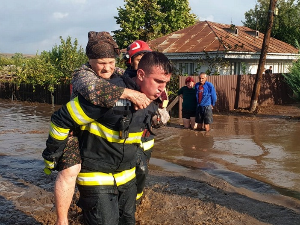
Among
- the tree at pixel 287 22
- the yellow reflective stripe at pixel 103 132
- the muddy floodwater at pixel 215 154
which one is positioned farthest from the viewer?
the tree at pixel 287 22

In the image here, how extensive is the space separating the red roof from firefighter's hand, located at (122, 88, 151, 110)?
1888 centimetres

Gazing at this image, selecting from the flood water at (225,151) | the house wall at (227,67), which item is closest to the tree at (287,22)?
the house wall at (227,67)

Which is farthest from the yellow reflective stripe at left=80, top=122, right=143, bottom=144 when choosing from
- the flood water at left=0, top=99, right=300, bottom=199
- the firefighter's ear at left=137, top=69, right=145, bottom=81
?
the flood water at left=0, top=99, right=300, bottom=199

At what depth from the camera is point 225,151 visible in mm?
9562

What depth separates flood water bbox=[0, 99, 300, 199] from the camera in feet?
23.8

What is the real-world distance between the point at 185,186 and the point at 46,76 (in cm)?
1856

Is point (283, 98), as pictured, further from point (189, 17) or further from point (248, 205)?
point (189, 17)

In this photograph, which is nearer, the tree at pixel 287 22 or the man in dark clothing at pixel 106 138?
the man in dark clothing at pixel 106 138

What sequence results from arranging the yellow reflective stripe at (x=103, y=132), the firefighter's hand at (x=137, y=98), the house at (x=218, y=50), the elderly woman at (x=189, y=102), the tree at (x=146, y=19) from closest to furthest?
the firefighter's hand at (x=137, y=98) → the yellow reflective stripe at (x=103, y=132) → the elderly woman at (x=189, y=102) → the house at (x=218, y=50) → the tree at (x=146, y=19)

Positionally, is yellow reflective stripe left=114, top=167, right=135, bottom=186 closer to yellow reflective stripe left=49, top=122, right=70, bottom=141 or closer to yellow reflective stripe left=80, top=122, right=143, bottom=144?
yellow reflective stripe left=80, top=122, right=143, bottom=144

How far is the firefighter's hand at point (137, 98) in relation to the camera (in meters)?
2.91

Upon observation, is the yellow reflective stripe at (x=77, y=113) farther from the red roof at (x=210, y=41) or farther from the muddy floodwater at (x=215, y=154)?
the red roof at (x=210, y=41)

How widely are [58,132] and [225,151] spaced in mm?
6985

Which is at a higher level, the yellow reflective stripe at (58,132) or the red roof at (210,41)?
the red roof at (210,41)
